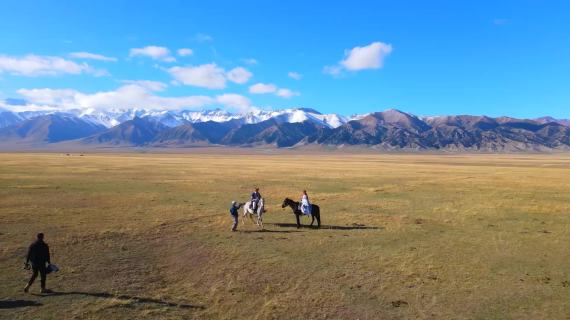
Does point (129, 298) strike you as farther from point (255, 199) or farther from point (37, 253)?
point (255, 199)

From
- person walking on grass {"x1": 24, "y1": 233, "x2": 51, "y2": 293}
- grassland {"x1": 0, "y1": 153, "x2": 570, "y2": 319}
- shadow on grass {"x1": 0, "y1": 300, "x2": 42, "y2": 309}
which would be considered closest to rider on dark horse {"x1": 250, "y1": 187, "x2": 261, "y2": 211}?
grassland {"x1": 0, "y1": 153, "x2": 570, "y2": 319}

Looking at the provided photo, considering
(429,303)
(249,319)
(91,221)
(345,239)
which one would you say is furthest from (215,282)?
(91,221)

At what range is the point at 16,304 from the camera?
1482 cm

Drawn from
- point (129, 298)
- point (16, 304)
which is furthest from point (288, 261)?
point (16, 304)

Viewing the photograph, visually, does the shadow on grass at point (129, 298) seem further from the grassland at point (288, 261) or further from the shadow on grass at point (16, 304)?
the shadow on grass at point (16, 304)

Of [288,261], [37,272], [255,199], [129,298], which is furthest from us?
[255,199]

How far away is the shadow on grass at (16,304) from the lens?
14623mm

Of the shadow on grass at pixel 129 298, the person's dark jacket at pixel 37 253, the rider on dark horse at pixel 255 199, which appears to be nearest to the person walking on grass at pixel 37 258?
the person's dark jacket at pixel 37 253

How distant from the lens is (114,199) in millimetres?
39625

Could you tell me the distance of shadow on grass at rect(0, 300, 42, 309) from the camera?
14623mm

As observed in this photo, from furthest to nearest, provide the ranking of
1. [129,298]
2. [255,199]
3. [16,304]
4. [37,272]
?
[255,199] < [37,272] < [129,298] < [16,304]

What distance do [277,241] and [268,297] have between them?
8.50 meters

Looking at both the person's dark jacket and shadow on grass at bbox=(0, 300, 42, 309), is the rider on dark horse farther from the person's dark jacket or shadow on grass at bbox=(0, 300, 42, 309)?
shadow on grass at bbox=(0, 300, 42, 309)

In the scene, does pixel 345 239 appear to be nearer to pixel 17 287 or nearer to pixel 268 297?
pixel 268 297
